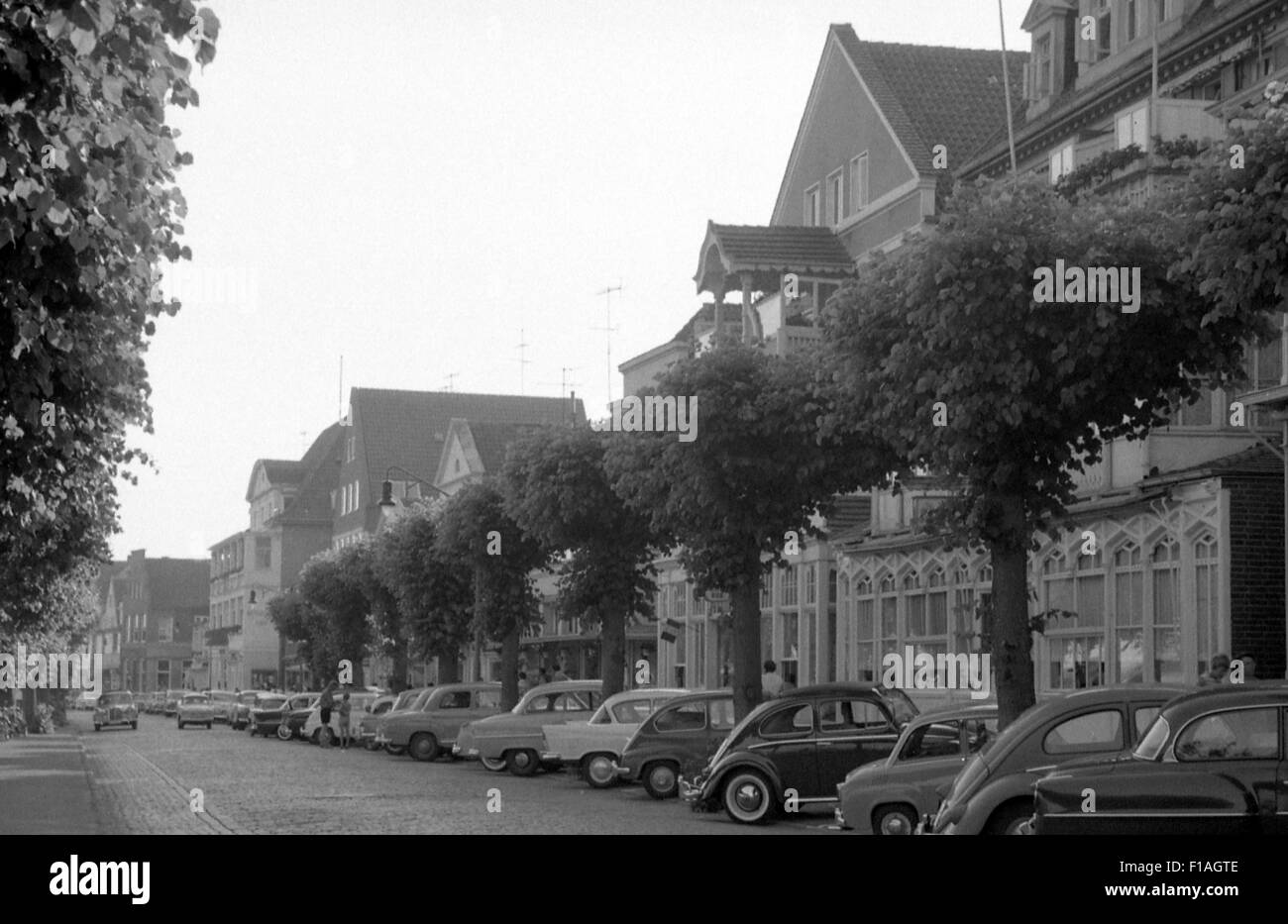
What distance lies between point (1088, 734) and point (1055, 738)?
352mm

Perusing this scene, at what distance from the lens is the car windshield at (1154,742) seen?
14.4 meters

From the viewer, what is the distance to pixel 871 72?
1823 inches

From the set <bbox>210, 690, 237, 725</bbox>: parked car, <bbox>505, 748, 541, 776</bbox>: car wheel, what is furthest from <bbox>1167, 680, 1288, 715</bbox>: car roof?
<bbox>210, 690, 237, 725</bbox>: parked car

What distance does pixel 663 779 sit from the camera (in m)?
31.9

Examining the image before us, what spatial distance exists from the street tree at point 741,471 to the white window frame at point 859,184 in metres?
13.1

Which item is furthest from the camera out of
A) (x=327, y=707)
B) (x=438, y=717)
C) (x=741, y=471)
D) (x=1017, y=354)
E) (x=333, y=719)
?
(x=327, y=707)

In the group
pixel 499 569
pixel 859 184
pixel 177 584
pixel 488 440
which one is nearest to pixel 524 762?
pixel 499 569

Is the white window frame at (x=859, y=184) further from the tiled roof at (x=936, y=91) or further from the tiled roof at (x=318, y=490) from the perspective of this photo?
the tiled roof at (x=318, y=490)

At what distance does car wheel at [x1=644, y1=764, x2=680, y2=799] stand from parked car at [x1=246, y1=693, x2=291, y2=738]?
4037 cm

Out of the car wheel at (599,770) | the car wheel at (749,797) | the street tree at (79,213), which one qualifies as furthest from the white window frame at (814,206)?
the street tree at (79,213)

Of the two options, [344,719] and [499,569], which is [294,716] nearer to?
[344,719]

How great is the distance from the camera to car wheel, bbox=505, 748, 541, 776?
40469 millimetres
